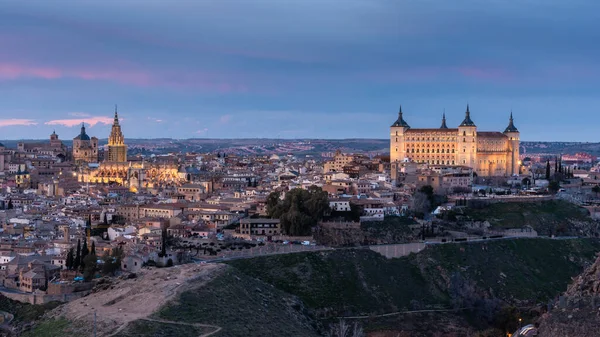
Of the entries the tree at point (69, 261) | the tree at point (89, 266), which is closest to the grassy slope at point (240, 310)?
the tree at point (89, 266)

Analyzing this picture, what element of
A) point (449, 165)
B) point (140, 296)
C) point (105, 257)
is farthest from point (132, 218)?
point (449, 165)

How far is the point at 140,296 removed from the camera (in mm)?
39094

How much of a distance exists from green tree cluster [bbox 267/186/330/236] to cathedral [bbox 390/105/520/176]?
1433 inches

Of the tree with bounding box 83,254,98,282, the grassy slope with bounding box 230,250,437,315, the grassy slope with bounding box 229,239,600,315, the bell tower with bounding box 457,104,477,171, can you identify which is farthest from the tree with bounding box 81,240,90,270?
the bell tower with bounding box 457,104,477,171

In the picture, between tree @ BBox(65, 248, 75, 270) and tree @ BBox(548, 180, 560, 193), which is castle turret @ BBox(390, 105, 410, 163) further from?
tree @ BBox(65, 248, 75, 270)

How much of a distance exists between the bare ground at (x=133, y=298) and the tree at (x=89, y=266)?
16.1 ft

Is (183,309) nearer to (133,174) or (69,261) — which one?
(69,261)

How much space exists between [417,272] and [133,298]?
76.6ft

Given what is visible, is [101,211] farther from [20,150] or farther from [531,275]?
[20,150]

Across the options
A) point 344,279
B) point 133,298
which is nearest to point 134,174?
point 344,279

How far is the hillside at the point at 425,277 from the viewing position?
51562mm

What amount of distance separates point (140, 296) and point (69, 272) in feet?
39.9

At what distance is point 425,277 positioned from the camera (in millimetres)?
57344

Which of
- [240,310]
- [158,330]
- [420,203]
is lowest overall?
[240,310]
